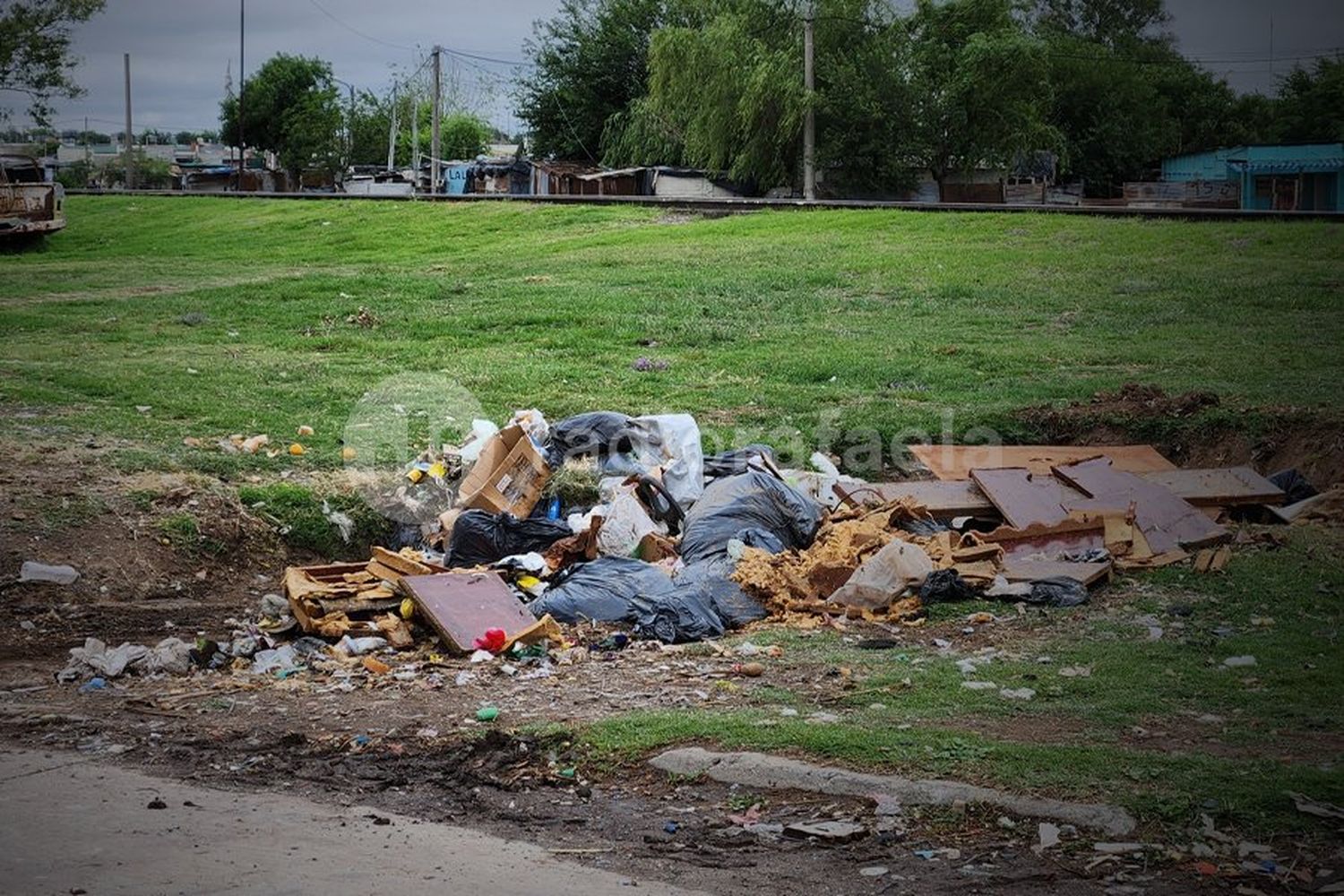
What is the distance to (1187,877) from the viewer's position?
13.9 ft

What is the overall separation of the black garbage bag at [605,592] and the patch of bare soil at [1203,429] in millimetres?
4558

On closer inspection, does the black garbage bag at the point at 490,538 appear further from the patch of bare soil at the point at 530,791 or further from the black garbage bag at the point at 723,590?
the patch of bare soil at the point at 530,791

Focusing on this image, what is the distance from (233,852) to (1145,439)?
8.45 m

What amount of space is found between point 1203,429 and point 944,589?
4.26 metres

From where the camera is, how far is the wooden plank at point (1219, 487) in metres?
9.01

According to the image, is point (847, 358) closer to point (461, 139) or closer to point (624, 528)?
point (624, 528)

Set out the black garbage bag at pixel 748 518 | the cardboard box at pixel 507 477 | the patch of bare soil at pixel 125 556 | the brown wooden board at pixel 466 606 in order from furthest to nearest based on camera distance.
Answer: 1. the cardboard box at pixel 507 477
2. the black garbage bag at pixel 748 518
3. the patch of bare soil at pixel 125 556
4. the brown wooden board at pixel 466 606

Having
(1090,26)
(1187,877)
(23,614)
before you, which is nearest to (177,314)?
(23,614)

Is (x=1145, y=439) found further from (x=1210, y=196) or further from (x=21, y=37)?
A: (x=1210, y=196)

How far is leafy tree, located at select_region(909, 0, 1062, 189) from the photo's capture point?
3806 centimetres

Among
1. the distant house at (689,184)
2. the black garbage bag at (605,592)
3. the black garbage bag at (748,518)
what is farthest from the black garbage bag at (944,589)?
the distant house at (689,184)

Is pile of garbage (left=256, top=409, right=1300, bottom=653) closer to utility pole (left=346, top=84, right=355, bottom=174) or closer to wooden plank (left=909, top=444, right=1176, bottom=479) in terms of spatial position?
wooden plank (left=909, top=444, right=1176, bottom=479)

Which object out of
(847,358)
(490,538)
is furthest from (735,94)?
(490,538)

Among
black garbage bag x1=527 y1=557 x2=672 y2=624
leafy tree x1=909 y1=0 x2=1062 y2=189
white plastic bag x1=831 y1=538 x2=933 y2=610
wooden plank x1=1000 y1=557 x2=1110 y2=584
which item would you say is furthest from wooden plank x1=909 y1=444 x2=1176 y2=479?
leafy tree x1=909 y1=0 x2=1062 y2=189
